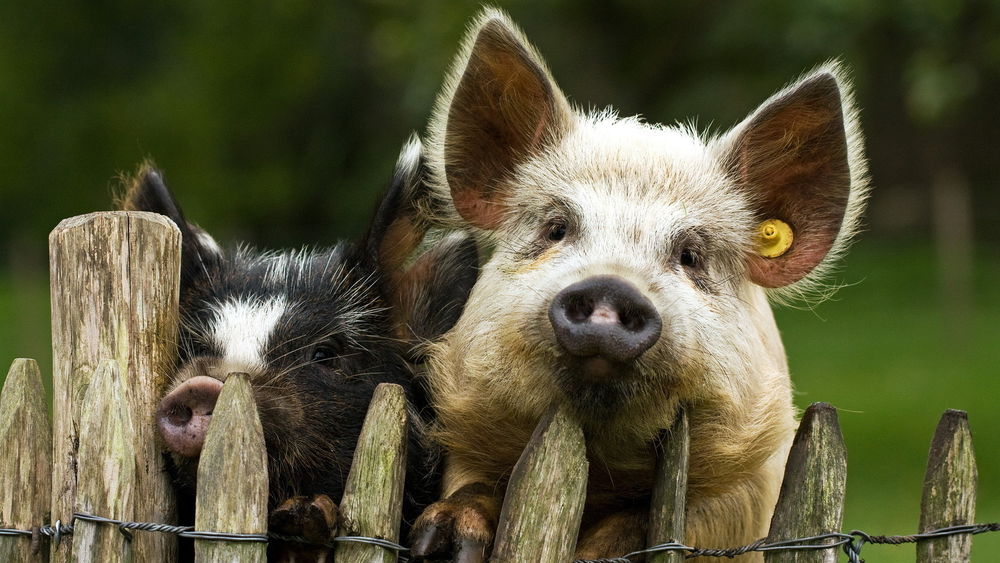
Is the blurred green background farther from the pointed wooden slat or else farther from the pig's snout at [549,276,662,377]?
the pointed wooden slat

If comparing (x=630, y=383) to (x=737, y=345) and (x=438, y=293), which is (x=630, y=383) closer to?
(x=737, y=345)

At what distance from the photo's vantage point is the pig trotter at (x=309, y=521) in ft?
10.9

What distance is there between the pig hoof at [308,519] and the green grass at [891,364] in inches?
221

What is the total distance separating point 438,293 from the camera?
4.38m

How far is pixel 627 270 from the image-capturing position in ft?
11.2

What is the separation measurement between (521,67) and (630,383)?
1.22 meters

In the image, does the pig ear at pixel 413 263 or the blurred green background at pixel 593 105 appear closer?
the pig ear at pixel 413 263

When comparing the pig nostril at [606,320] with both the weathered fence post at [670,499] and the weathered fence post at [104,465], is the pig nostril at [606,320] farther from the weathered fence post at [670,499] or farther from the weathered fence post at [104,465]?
the weathered fence post at [104,465]

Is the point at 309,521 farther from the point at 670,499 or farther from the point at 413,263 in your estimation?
the point at 413,263

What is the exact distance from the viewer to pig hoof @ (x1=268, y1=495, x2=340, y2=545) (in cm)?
332

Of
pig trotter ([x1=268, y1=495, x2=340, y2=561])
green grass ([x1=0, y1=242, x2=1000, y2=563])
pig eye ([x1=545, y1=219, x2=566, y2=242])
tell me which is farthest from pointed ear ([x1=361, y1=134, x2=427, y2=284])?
green grass ([x1=0, y1=242, x2=1000, y2=563])

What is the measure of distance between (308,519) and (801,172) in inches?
75.7

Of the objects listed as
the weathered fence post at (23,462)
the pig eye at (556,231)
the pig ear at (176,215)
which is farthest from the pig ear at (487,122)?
the weathered fence post at (23,462)

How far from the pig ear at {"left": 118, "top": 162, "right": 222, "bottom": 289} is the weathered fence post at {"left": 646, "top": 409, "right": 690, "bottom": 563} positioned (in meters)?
1.84
